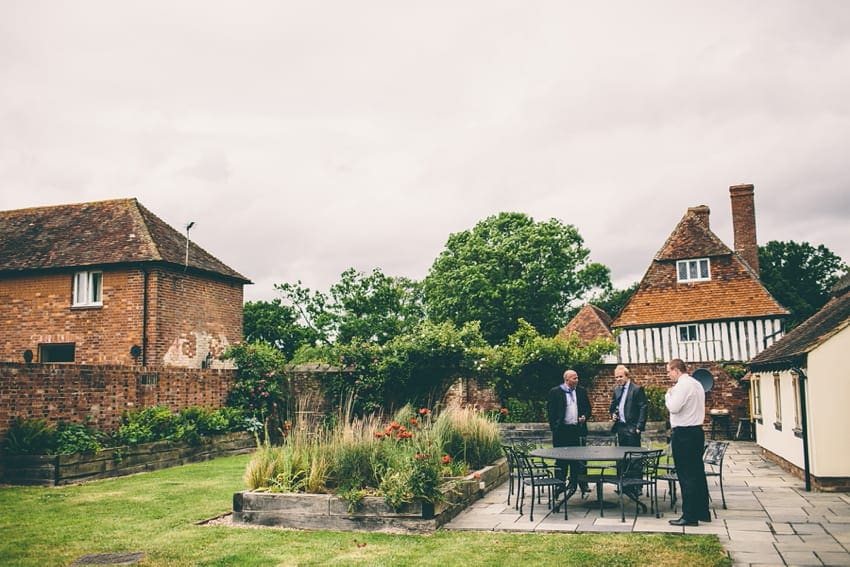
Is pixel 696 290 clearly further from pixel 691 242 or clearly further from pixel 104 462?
pixel 104 462

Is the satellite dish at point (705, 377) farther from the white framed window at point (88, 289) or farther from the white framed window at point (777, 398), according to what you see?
the white framed window at point (88, 289)

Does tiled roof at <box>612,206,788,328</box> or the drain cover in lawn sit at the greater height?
tiled roof at <box>612,206,788,328</box>

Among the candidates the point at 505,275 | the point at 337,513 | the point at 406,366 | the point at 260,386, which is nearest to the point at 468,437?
the point at 337,513

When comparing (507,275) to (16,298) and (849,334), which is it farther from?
(849,334)

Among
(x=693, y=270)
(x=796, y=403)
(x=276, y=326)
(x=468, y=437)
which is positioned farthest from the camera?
(x=276, y=326)

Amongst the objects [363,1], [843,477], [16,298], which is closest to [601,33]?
[363,1]

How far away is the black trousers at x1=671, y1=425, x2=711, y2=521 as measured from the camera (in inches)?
313

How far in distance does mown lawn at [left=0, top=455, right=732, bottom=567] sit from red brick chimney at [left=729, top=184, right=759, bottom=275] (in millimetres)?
22620

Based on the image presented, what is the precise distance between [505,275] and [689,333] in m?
12.9

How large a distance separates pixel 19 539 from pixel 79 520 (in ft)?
3.53

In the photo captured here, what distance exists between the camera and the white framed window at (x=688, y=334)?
2580 centimetres

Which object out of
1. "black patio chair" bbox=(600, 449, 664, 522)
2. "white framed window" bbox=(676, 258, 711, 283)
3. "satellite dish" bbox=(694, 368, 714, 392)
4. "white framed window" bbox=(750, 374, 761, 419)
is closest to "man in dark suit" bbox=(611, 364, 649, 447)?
"black patio chair" bbox=(600, 449, 664, 522)

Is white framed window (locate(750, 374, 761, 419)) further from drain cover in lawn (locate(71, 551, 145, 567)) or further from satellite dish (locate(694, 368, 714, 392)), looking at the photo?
drain cover in lawn (locate(71, 551, 145, 567))

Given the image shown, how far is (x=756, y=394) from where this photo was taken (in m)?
17.3
